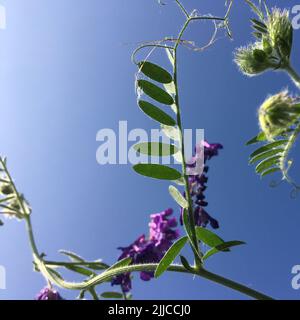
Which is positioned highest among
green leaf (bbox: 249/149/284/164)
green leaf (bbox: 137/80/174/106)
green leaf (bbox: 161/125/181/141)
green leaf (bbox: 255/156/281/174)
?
green leaf (bbox: 137/80/174/106)

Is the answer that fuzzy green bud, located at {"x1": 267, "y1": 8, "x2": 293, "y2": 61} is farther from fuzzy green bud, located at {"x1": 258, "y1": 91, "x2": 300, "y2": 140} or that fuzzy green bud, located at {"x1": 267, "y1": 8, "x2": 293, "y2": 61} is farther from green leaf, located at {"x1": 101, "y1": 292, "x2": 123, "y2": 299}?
green leaf, located at {"x1": 101, "y1": 292, "x2": 123, "y2": 299}

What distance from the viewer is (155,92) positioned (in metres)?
1.30

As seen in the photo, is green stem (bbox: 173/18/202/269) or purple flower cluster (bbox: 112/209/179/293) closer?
green stem (bbox: 173/18/202/269)

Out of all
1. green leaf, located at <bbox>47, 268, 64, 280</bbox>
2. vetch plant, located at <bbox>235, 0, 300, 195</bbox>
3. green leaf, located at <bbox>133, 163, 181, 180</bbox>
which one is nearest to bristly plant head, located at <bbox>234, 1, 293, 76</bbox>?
vetch plant, located at <bbox>235, 0, 300, 195</bbox>

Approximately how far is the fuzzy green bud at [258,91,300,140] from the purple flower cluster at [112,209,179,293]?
99cm

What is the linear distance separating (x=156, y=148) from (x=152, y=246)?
67cm

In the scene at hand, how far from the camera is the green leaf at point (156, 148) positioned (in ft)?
4.23

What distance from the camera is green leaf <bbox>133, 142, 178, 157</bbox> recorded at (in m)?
1.29

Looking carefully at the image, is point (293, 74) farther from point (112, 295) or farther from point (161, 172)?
point (112, 295)

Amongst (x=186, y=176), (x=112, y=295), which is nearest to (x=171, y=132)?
(x=186, y=176)

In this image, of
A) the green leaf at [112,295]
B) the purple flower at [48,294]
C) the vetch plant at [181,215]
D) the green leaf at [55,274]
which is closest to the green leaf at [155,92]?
the vetch plant at [181,215]

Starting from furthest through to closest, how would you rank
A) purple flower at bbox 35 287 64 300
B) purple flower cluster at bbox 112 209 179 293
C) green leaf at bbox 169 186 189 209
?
purple flower cluster at bbox 112 209 179 293 → purple flower at bbox 35 287 64 300 → green leaf at bbox 169 186 189 209

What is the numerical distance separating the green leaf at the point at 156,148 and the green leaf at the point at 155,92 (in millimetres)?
105

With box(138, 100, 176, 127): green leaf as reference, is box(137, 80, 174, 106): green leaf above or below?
above
